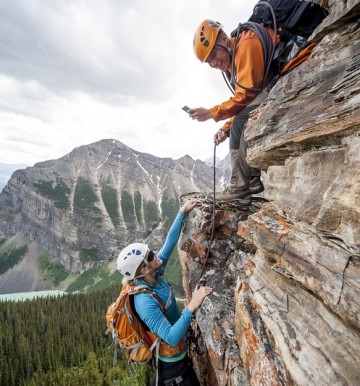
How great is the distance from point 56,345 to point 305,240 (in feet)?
291

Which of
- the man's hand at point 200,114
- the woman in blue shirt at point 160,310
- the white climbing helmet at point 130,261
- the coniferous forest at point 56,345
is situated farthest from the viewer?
the coniferous forest at point 56,345

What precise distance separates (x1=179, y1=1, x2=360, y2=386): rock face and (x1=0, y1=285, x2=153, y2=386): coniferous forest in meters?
46.3

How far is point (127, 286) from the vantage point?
7.79 metres

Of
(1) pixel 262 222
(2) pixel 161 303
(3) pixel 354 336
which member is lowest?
(2) pixel 161 303

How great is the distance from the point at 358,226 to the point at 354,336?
165 centimetres

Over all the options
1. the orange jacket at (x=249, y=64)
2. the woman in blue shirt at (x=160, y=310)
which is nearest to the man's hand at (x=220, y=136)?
the orange jacket at (x=249, y=64)

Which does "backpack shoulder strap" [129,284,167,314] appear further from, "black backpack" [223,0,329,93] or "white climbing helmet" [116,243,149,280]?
"black backpack" [223,0,329,93]

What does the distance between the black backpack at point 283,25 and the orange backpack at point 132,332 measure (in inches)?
252

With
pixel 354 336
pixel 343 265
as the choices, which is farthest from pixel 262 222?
pixel 354 336

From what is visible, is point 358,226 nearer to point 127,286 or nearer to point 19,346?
point 127,286

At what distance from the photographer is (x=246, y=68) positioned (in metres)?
7.14

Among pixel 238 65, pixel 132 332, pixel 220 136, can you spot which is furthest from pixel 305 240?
pixel 220 136

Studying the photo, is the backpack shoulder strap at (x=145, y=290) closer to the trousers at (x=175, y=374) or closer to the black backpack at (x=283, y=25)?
the trousers at (x=175, y=374)

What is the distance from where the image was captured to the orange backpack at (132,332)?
7.24 metres
